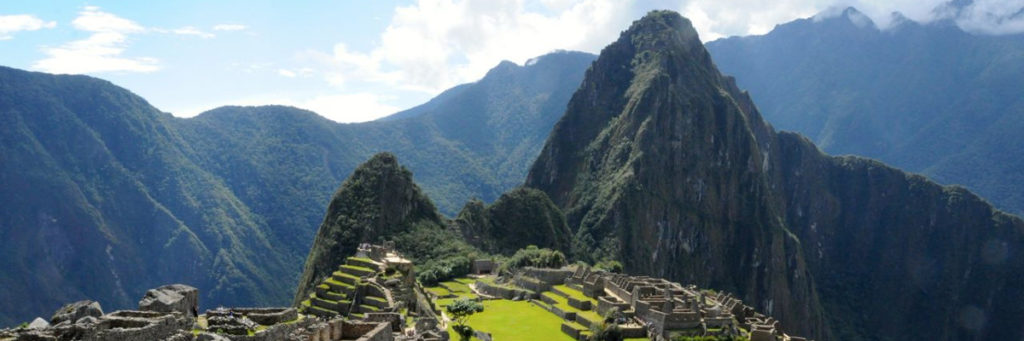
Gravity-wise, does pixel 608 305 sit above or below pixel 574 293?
above

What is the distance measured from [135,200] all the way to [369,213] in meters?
57.9

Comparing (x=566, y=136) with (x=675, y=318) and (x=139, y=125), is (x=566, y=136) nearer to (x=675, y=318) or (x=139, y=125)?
(x=139, y=125)

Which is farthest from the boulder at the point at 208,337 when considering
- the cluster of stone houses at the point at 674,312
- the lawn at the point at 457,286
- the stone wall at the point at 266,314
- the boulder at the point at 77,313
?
the lawn at the point at 457,286

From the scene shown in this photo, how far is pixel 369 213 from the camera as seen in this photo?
4323 inches

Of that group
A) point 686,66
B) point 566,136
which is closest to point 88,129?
point 566,136

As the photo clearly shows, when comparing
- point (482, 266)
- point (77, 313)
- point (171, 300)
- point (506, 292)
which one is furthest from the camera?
point (482, 266)

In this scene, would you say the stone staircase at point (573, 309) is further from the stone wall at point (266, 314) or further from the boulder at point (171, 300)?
the boulder at point (171, 300)

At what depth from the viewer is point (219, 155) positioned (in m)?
179

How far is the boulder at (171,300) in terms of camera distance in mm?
29109

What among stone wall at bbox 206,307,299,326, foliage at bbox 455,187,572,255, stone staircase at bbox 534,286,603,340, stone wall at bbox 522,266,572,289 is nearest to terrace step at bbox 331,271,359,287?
stone staircase at bbox 534,286,603,340

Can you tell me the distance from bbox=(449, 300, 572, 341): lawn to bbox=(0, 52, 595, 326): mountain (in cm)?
6863

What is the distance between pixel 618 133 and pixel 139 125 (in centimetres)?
9412

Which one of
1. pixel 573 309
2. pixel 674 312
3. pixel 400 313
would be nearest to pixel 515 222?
pixel 573 309

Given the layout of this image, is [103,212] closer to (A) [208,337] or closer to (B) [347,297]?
(B) [347,297]
